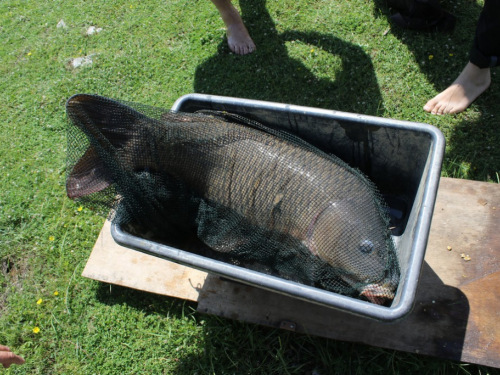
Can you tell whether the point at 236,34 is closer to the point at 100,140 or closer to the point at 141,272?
the point at 100,140

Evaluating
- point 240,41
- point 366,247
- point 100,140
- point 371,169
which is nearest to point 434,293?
point 366,247

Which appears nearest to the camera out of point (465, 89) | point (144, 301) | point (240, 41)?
point (144, 301)

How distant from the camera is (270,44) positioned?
408cm

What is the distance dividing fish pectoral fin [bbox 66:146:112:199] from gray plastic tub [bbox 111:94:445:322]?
28 cm

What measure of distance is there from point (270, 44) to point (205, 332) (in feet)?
9.25

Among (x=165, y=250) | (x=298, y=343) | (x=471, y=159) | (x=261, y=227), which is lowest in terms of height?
(x=298, y=343)

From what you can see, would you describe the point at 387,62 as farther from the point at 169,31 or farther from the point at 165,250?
the point at 165,250

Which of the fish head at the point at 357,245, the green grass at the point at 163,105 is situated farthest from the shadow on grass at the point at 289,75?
the fish head at the point at 357,245

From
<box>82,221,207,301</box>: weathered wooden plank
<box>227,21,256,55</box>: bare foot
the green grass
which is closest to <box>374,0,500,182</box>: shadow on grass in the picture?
the green grass

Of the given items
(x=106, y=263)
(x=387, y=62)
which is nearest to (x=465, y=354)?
(x=106, y=263)

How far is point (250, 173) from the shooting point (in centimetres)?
220

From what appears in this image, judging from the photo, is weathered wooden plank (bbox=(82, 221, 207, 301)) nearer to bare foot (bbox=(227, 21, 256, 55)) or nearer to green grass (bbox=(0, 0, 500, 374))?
green grass (bbox=(0, 0, 500, 374))

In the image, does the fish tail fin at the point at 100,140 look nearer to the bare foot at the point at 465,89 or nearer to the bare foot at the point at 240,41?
the bare foot at the point at 240,41

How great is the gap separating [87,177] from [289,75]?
2262 mm
